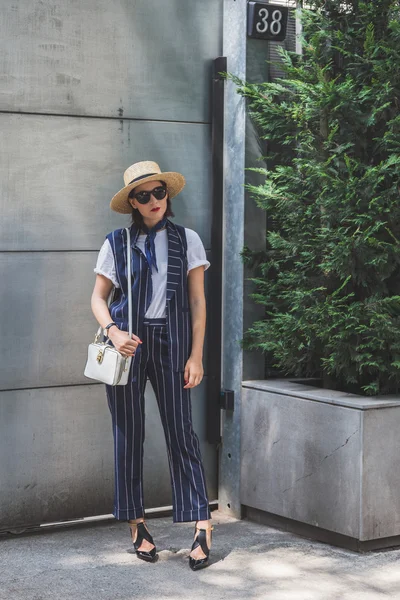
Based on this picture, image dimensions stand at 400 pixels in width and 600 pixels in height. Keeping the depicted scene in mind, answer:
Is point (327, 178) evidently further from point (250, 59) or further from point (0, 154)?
point (0, 154)

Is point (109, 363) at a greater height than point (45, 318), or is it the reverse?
point (45, 318)

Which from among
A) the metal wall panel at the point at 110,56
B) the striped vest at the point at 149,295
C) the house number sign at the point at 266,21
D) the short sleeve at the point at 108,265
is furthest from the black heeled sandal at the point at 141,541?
the house number sign at the point at 266,21

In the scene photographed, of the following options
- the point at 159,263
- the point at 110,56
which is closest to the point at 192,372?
the point at 159,263

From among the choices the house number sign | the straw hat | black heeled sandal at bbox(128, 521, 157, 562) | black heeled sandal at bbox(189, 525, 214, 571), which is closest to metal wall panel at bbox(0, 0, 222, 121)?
the house number sign

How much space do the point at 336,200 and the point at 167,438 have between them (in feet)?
5.13

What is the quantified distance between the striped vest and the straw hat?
6.1 inches

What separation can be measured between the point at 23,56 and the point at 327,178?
1.80 metres

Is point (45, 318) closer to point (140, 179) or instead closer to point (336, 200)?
point (140, 179)

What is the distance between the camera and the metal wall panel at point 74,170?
5680 mm

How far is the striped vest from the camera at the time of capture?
5.14 m

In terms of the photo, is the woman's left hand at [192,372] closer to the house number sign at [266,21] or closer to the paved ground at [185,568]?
the paved ground at [185,568]

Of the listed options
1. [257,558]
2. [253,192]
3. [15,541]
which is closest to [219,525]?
[257,558]

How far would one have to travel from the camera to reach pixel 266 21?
608 cm

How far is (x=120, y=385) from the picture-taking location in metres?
5.16
